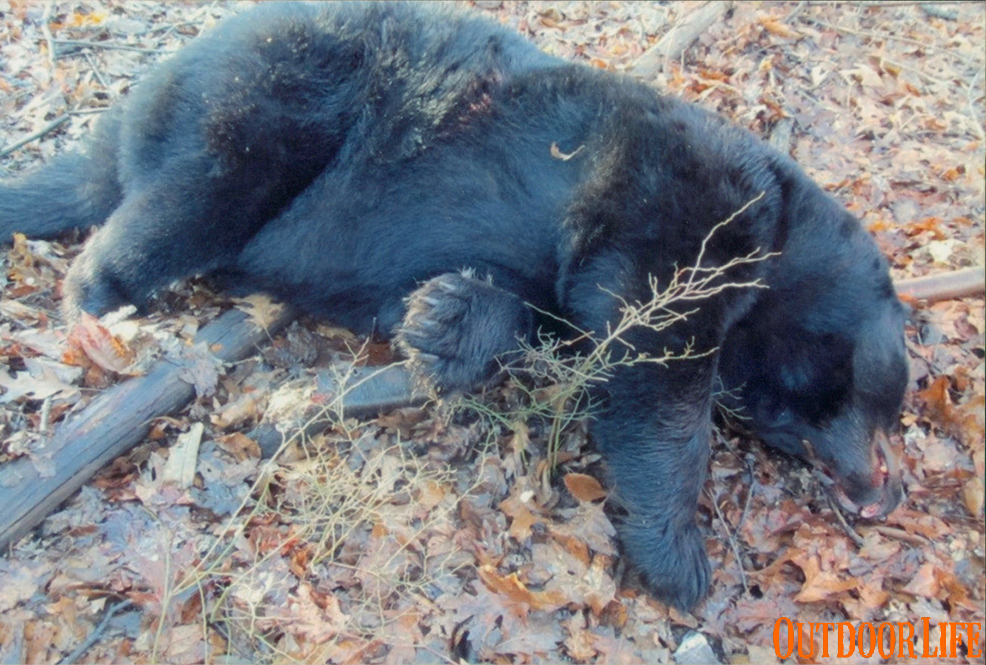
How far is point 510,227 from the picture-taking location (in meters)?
3.76

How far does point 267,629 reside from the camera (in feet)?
9.80

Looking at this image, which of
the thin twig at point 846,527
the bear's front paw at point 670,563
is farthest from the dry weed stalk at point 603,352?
the thin twig at point 846,527

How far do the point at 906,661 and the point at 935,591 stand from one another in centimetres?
38

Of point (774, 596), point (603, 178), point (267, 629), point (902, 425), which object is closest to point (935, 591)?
point (774, 596)

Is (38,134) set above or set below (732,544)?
above

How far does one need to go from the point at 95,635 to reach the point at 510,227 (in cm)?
238

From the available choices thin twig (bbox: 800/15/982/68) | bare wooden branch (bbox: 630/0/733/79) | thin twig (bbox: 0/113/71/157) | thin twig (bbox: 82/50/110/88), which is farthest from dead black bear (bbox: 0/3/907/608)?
thin twig (bbox: 800/15/982/68)

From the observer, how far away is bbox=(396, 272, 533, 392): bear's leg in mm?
3562

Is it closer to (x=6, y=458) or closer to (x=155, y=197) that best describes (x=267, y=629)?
(x=6, y=458)

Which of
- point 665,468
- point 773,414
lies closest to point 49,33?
point 665,468

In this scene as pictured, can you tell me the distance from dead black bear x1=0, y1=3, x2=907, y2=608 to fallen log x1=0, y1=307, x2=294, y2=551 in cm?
73

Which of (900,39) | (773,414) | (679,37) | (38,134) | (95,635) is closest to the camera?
(95,635)

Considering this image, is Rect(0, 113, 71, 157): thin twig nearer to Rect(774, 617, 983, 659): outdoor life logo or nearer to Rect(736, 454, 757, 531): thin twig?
Rect(736, 454, 757, 531): thin twig

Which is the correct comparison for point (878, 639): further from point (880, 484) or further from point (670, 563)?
point (670, 563)
